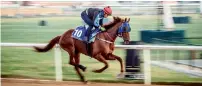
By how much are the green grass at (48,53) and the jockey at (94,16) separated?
0.56 feet

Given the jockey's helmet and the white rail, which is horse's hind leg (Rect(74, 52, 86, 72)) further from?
the jockey's helmet

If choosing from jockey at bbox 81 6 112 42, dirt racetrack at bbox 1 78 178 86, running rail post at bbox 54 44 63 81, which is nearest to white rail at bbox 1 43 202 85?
running rail post at bbox 54 44 63 81

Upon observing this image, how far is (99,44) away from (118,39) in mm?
228

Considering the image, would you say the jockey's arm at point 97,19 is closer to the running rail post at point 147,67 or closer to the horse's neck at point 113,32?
the horse's neck at point 113,32

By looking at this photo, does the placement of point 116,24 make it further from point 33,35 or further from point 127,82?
point 33,35

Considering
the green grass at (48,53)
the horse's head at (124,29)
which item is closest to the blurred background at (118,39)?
the green grass at (48,53)

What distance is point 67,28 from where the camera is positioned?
4.78 meters

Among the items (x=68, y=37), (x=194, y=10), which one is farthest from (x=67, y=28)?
(x=194, y=10)

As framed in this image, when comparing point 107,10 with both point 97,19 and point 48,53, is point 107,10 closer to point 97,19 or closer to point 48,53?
point 97,19

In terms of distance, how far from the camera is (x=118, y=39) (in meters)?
4.43

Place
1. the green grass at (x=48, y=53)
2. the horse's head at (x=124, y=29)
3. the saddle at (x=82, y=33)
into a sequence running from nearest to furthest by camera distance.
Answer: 1. the horse's head at (x=124, y=29)
2. the saddle at (x=82, y=33)
3. the green grass at (x=48, y=53)

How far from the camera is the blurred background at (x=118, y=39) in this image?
15.3ft

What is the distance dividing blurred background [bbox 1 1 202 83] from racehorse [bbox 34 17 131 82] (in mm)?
69

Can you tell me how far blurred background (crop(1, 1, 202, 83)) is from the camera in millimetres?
4660
